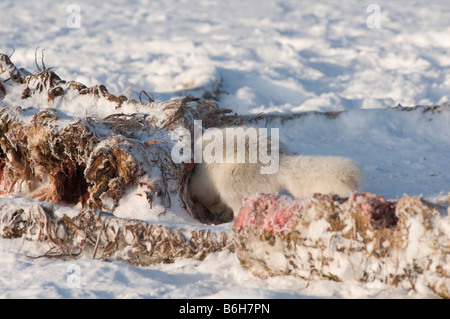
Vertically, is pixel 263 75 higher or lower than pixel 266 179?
higher

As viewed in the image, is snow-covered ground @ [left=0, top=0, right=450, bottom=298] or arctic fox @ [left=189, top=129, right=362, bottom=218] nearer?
snow-covered ground @ [left=0, top=0, right=450, bottom=298]

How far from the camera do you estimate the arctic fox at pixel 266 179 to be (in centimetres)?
228

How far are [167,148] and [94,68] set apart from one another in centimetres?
549

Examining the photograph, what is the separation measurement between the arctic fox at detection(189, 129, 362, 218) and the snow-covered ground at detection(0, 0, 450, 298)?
42cm

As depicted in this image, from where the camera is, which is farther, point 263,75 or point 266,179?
point 263,75

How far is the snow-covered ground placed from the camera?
2.00 meters

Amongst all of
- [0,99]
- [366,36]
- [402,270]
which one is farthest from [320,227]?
[366,36]

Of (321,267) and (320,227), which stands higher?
(320,227)

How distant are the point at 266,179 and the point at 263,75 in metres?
5.29

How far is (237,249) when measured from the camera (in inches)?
81.1

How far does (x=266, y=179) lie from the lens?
249 cm

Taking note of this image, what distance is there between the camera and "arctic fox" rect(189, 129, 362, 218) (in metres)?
2.28

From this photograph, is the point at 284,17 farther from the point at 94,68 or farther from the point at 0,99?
the point at 0,99

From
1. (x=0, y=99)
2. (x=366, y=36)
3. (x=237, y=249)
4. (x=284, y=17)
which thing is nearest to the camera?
(x=237, y=249)
